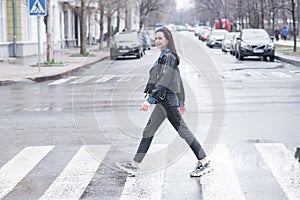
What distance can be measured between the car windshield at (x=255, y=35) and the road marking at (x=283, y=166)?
942 inches

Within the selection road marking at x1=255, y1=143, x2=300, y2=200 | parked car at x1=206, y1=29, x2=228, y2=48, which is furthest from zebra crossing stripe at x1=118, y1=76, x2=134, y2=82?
parked car at x1=206, y1=29, x2=228, y2=48

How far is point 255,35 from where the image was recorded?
1288 inches

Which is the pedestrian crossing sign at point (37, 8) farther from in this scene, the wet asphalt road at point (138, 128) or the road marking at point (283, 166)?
the road marking at point (283, 166)

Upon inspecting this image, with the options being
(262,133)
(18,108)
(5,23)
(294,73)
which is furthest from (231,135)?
(5,23)

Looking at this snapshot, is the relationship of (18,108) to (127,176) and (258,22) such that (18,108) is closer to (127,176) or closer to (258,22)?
(127,176)

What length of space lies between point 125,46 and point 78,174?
28879 millimetres

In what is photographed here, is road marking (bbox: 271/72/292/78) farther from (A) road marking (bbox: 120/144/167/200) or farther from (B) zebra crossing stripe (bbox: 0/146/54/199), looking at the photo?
(A) road marking (bbox: 120/144/167/200)

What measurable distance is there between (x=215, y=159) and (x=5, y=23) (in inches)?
1097

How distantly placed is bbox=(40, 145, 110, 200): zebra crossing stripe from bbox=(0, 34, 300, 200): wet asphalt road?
3.4 inches

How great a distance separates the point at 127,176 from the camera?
23.9 feet

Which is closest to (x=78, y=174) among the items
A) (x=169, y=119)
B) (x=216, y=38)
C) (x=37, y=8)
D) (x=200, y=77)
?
(x=169, y=119)

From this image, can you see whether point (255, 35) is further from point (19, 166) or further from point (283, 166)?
point (19, 166)

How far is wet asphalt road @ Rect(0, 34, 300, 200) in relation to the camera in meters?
6.88

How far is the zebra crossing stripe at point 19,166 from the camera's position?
23.1 feet
